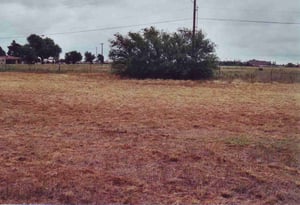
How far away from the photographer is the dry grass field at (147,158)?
15.8ft

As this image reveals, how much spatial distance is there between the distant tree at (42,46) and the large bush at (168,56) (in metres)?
45.1

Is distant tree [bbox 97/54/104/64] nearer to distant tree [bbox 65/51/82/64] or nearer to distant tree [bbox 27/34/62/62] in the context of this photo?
distant tree [bbox 65/51/82/64]

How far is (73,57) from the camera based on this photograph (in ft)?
286

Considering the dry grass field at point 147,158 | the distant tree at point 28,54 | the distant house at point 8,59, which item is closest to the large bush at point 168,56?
the dry grass field at point 147,158

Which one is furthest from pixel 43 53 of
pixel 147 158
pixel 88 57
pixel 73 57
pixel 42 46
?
pixel 147 158

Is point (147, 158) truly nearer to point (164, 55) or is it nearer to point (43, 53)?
point (164, 55)

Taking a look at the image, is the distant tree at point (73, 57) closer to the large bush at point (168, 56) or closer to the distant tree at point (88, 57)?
the distant tree at point (88, 57)

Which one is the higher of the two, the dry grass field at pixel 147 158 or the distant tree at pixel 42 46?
the distant tree at pixel 42 46

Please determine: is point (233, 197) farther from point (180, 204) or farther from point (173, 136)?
point (173, 136)

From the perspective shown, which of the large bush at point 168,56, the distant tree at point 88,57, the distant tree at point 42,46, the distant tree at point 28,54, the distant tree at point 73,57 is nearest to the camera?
the large bush at point 168,56

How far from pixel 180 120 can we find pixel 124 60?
2893 centimetres

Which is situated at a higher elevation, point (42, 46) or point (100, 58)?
point (42, 46)

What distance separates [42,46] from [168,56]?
48323 mm

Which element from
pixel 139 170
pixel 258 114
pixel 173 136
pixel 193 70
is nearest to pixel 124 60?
pixel 193 70
